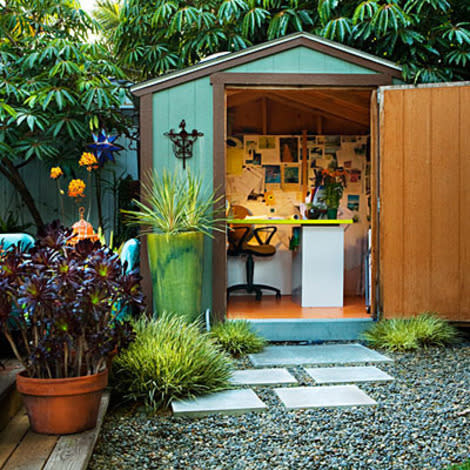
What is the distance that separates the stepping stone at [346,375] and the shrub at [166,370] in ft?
2.32

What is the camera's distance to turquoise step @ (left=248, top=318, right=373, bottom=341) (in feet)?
17.2

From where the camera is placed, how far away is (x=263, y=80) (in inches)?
206

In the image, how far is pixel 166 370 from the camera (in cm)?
336

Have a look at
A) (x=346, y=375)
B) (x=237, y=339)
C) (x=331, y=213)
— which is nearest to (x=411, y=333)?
(x=346, y=375)

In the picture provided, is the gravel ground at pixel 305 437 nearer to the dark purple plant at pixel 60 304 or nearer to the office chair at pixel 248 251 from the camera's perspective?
the dark purple plant at pixel 60 304

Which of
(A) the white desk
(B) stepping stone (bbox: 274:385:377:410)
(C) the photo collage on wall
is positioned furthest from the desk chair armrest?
(B) stepping stone (bbox: 274:385:377:410)

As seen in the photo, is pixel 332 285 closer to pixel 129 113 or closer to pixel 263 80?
pixel 263 80

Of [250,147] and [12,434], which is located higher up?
[250,147]

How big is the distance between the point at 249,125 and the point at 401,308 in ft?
11.2

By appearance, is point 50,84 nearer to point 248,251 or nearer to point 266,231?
point 248,251

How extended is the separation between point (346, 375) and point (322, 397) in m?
0.57

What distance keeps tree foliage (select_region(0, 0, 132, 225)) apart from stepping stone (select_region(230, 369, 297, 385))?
316 cm

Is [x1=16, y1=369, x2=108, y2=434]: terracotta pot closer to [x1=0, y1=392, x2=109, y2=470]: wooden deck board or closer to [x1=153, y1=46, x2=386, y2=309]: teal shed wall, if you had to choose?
[x1=0, y1=392, x2=109, y2=470]: wooden deck board

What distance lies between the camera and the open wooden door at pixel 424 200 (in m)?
5.10
